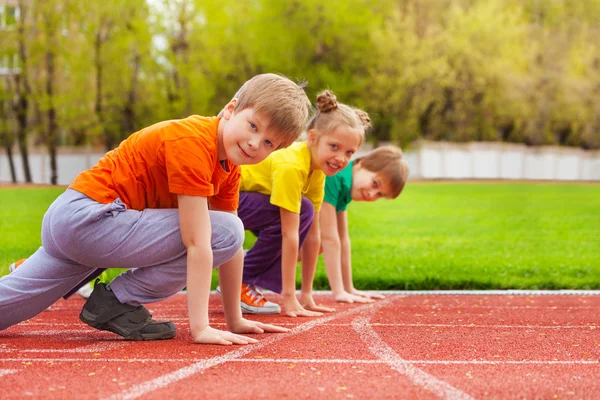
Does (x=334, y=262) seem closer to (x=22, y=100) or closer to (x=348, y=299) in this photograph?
(x=348, y=299)

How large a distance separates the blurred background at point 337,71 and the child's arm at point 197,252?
107ft

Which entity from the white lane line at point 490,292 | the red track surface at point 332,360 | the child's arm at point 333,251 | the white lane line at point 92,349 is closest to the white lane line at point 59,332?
the red track surface at point 332,360

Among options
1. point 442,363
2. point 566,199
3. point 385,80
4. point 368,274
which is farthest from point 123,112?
point 442,363

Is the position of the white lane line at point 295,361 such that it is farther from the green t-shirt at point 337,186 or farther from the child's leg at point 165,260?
the green t-shirt at point 337,186

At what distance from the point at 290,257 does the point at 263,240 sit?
66 centimetres

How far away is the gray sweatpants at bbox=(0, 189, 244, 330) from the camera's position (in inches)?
151

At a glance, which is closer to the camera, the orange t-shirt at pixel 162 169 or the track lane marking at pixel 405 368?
the track lane marking at pixel 405 368

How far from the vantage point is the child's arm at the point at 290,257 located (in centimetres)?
505

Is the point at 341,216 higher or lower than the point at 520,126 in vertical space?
A: higher

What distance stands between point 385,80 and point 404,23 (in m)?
3.00

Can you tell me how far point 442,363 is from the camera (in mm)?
3445

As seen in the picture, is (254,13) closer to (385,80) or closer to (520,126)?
(385,80)

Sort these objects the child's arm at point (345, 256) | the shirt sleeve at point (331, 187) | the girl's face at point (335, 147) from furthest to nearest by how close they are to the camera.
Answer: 1. the child's arm at point (345, 256)
2. the shirt sleeve at point (331, 187)
3. the girl's face at point (335, 147)

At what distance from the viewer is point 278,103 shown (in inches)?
147
